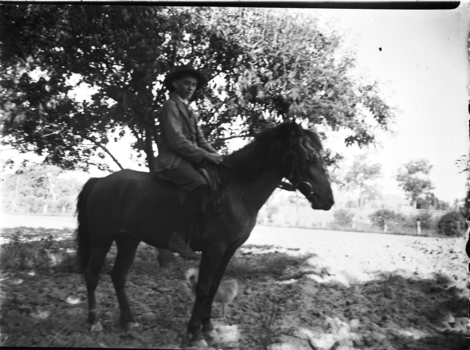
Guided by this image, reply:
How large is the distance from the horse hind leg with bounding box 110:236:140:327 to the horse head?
1.74 metres

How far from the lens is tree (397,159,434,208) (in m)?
3.85

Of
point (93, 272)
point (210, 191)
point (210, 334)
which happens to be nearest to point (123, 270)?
point (93, 272)

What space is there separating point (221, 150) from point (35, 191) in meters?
2.02

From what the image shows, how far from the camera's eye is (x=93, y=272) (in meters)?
3.70

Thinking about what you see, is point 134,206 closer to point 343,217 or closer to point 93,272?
point 93,272

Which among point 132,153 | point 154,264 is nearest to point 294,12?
point 132,153

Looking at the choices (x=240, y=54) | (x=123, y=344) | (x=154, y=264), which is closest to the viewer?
(x=123, y=344)

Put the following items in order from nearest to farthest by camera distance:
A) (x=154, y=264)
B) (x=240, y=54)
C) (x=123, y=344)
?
(x=123, y=344) → (x=154, y=264) → (x=240, y=54)

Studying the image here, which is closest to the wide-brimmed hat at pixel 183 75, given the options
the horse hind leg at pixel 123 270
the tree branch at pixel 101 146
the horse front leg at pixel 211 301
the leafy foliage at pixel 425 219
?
the tree branch at pixel 101 146

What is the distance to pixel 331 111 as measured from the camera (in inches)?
157

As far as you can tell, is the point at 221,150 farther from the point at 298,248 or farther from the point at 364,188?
the point at 364,188

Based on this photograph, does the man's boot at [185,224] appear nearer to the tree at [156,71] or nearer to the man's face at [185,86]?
the tree at [156,71]

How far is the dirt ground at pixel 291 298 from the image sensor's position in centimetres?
364

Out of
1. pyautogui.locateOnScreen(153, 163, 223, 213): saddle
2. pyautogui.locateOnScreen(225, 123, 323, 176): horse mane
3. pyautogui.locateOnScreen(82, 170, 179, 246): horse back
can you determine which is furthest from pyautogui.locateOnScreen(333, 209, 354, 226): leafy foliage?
pyautogui.locateOnScreen(82, 170, 179, 246): horse back
